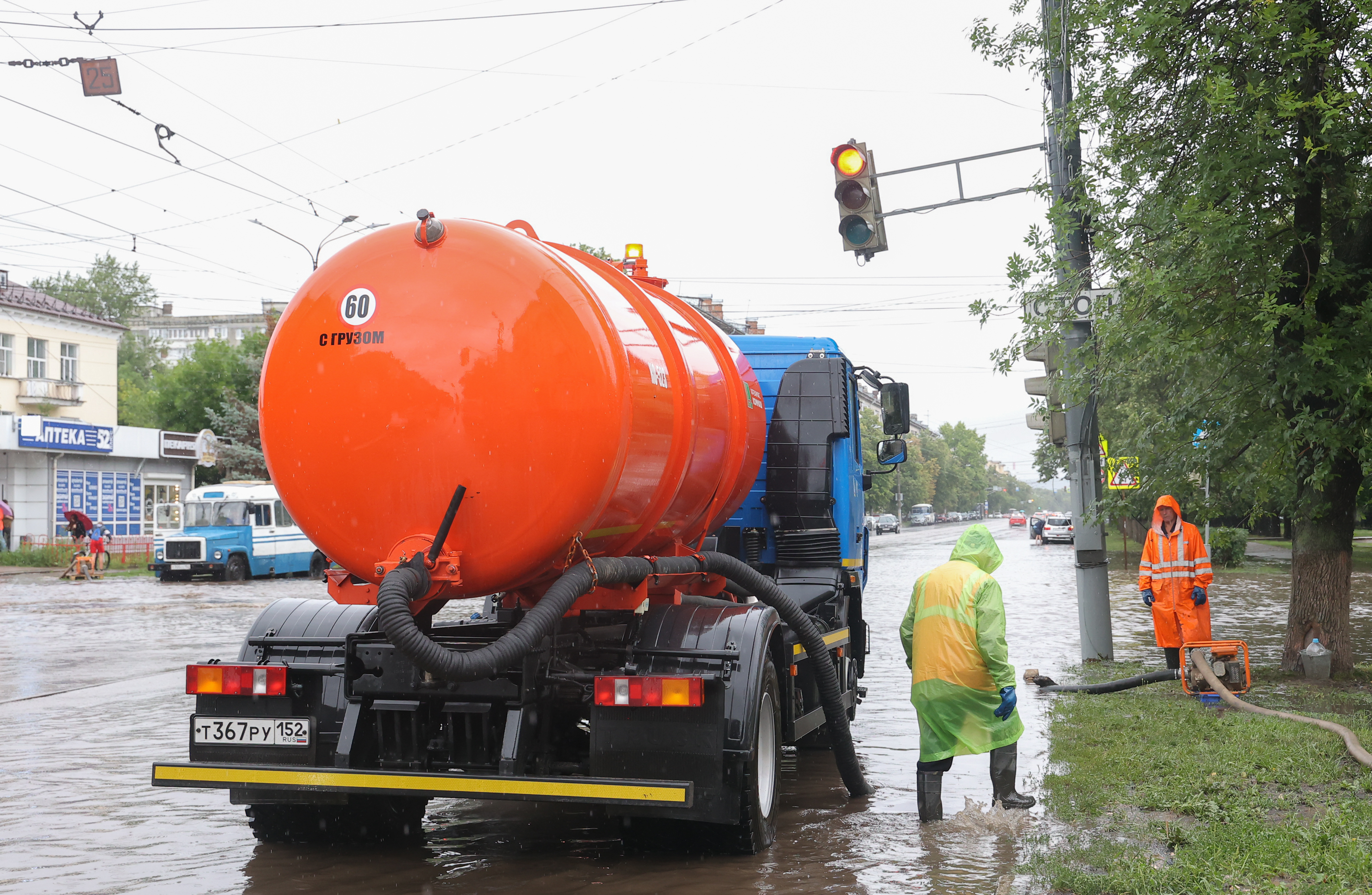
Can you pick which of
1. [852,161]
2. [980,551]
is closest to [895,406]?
[852,161]

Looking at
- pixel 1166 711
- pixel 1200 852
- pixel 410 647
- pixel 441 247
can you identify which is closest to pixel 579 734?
pixel 410 647

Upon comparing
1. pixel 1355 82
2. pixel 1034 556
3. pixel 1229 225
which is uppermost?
pixel 1355 82

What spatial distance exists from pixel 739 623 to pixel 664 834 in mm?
1093

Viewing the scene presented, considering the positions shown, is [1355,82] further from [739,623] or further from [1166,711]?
[739,623]

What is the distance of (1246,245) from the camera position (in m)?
9.64

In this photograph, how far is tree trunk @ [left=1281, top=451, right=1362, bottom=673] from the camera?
435 inches

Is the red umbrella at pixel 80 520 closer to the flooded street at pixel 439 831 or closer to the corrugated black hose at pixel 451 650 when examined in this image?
the flooded street at pixel 439 831

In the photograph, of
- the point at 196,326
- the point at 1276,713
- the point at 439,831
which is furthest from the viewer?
the point at 196,326

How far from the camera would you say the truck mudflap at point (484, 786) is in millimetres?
4984

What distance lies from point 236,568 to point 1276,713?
93.4 ft

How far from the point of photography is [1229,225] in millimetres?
9523

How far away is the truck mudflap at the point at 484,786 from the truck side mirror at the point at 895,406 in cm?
500

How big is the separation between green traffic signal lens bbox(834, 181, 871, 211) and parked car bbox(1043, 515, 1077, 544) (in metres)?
48.4

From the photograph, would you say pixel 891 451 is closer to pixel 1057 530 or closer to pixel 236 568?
pixel 236 568
